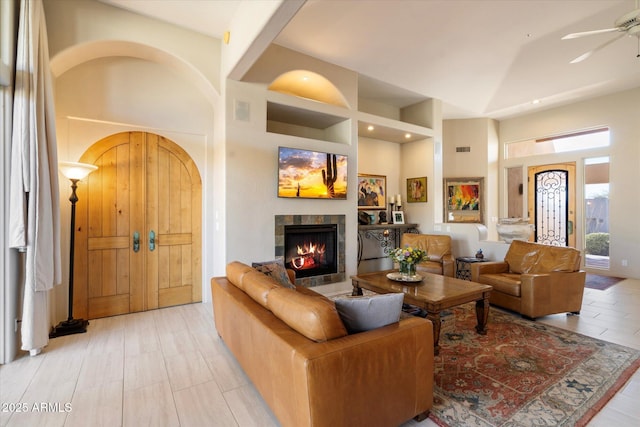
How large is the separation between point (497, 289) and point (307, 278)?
2671 millimetres

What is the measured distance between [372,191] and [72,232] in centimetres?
509

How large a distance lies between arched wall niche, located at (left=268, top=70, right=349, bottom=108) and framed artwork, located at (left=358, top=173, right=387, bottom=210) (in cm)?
181

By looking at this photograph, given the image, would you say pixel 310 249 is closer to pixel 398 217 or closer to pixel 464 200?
pixel 398 217

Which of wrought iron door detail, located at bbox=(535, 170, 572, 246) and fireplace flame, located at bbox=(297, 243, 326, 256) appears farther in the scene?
wrought iron door detail, located at bbox=(535, 170, 572, 246)

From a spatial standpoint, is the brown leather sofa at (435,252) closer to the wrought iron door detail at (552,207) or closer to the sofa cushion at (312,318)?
the sofa cushion at (312,318)

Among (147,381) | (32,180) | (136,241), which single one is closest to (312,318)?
(147,381)

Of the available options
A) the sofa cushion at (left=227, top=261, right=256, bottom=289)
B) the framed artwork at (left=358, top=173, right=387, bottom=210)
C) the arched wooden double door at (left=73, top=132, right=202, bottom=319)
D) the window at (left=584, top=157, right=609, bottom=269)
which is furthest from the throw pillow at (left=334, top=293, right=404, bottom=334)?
the window at (left=584, top=157, right=609, bottom=269)

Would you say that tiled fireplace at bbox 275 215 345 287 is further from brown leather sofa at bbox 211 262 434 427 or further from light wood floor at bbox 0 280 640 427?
brown leather sofa at bbox 211 262 434 427

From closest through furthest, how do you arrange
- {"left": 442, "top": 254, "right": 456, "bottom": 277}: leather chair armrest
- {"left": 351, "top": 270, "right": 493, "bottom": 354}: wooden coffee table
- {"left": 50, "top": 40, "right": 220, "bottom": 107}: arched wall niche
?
{"left": 351, "top": 270, "right": 493, "bottom": 354}: wooden coffee table
{"left": 50, "top": 40, "right": 220, "bottom": 107}: arched wall niche
{"left": 442, "top": 254, "right": 456, "bottom": 277}: leather chair armrest

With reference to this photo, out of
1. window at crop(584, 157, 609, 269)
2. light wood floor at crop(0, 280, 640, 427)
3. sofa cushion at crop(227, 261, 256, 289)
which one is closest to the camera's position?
light wood floor at crop(0, 280, 640, 427)

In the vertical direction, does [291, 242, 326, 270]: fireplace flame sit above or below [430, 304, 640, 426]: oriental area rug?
above

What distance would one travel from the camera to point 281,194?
417 cm

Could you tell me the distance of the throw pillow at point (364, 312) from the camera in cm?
168

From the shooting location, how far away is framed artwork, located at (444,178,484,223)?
7375 mm
